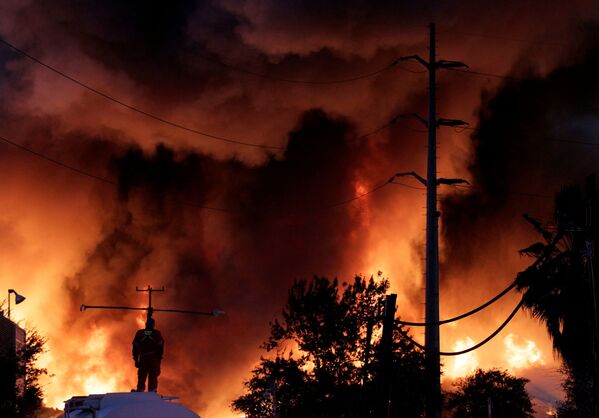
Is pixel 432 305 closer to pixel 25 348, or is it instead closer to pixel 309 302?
pixel 309 302

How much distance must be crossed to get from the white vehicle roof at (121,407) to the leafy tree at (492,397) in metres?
76.7

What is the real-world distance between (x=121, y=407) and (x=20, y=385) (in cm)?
4733

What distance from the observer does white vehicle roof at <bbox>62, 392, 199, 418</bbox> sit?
2212cm

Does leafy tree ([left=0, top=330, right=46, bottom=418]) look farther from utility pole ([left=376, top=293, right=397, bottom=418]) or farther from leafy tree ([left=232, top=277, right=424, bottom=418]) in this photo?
utility pole ([left=376, top=293, right=397, bottom=418])

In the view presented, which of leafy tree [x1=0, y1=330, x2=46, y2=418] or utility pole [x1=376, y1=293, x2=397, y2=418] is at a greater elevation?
leafy tree [x1=0, y1=330, x2=46, y2=418]

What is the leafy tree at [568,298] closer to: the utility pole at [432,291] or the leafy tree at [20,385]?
the utility pole at [432,291]

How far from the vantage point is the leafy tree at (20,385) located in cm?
5462

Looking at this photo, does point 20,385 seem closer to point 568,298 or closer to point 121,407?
point 568,298

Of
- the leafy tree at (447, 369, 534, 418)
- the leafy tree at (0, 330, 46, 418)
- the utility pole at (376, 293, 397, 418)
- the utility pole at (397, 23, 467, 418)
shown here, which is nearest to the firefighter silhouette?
the utility pole at (376, 293, 397, 418)

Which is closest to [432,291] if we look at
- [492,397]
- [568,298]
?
[568,298]

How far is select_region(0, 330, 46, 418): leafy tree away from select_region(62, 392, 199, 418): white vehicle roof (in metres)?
33.9

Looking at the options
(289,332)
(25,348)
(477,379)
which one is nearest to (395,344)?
(289,332)

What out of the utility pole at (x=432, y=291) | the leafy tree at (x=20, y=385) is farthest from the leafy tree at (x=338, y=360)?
the leafy tree at (x=20, y=385)

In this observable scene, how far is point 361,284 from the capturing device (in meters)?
52.4
